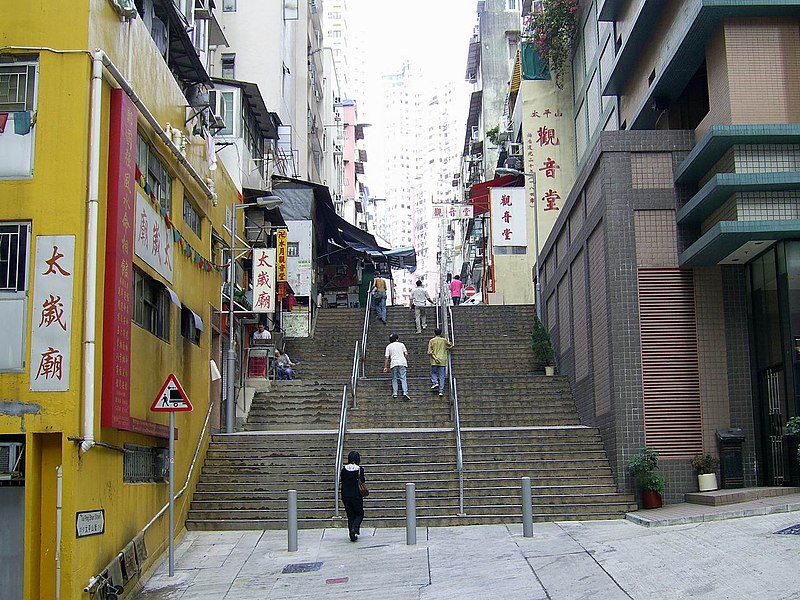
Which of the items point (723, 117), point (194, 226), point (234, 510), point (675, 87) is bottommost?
point (234, 510)

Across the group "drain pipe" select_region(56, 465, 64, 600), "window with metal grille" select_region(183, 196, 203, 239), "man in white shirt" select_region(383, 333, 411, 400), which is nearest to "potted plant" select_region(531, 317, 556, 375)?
"man in white shirt" select_region(383, 333, 411, 400)

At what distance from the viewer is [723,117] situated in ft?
51.3

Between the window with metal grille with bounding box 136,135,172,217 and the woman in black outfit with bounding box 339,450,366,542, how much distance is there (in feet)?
15.4

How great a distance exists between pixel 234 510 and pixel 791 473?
878 cm

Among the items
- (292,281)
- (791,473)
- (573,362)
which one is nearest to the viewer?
(791,473)

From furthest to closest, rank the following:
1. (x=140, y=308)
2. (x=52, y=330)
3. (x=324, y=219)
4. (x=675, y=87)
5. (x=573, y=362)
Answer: (x=324, y=219)
(x=573, y=362)
(x=675, y=87)
(x=140, y=308)
(x=52, y=330)

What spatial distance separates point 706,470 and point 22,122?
11.4 meters

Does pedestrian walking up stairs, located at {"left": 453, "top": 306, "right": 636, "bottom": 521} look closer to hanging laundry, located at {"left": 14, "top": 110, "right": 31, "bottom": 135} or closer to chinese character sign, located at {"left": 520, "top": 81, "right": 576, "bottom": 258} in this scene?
hanging laundry, located at {"left": 14, "top": 110, "right": 31, "bottom": 135}

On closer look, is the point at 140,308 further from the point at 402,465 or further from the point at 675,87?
the point at 675,87

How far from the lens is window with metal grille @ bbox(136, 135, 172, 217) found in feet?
44.0

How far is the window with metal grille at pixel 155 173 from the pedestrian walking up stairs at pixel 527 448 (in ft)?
22.2

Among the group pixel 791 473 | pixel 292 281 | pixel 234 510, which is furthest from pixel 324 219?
pixel 791 473

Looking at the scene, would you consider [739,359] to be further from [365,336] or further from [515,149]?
[515,149]

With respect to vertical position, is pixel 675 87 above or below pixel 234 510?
above
